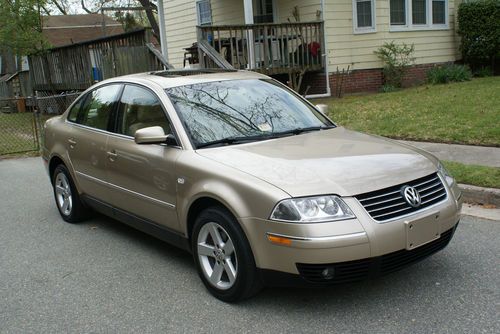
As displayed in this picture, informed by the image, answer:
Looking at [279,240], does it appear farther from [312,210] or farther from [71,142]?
[71,142]

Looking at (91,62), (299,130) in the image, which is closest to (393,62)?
(91,62)

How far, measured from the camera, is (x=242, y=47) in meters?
14.4

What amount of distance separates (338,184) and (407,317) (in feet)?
3.21

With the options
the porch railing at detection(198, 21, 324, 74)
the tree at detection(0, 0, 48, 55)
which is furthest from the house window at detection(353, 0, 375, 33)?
the tree at detection(0, 0, 48, 55)

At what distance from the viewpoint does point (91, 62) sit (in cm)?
1689

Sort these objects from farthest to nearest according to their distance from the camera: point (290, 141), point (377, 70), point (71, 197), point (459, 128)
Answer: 1. point (377, 70)
2. point (459, 128)
3. point (71, 197)
4. point (290, 141)

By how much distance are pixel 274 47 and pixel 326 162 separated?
11.4 m

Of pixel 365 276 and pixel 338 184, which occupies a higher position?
pixel 338 184

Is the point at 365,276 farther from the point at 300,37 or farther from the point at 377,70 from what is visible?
the point at 377,70

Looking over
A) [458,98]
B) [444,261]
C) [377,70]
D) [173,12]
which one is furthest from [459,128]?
[173,12]

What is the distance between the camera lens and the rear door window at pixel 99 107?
5.45 meters

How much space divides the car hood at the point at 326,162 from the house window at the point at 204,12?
15.4 m

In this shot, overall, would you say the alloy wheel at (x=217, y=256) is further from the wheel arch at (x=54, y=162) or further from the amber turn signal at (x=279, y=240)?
the wheel arch at (x=54, y=162)

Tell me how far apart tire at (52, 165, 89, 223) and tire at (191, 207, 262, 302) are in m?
2.44
